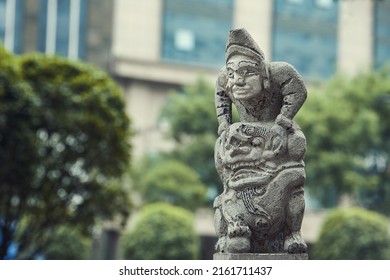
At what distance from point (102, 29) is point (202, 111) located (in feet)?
35.4

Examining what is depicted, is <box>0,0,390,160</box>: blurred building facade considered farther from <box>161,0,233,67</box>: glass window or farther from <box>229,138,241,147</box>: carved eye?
<box>229,138,241,147</box>: carved eye

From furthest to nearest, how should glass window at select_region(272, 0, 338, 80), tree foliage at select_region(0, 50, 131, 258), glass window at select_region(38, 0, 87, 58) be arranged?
glass window at select_region(272, 0, 338, 80), glass window at select_region(38, 0, 87, 58), tree foliage at select_region(0, 50, 131, 258)

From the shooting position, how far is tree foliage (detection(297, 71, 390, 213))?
40344 millimetres

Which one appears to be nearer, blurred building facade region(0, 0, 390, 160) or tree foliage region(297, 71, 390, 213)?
tree foliage region(297, 71, 390, 213)

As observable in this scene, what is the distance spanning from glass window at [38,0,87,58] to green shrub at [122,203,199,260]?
1772 cm

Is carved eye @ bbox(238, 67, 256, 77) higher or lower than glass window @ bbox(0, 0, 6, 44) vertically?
lower

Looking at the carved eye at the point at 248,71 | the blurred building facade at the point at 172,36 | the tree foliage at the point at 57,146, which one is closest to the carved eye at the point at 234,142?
the carved eye at the point at 248,71

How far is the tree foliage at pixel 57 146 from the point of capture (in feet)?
90.3

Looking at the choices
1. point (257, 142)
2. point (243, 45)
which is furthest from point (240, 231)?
point (243, 45)

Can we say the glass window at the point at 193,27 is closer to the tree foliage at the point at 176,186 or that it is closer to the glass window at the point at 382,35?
the glass window at the point at 382,35

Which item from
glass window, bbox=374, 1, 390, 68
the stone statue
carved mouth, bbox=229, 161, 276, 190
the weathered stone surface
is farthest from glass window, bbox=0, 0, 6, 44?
the weathered stone surface

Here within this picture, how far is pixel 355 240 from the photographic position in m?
31.8
